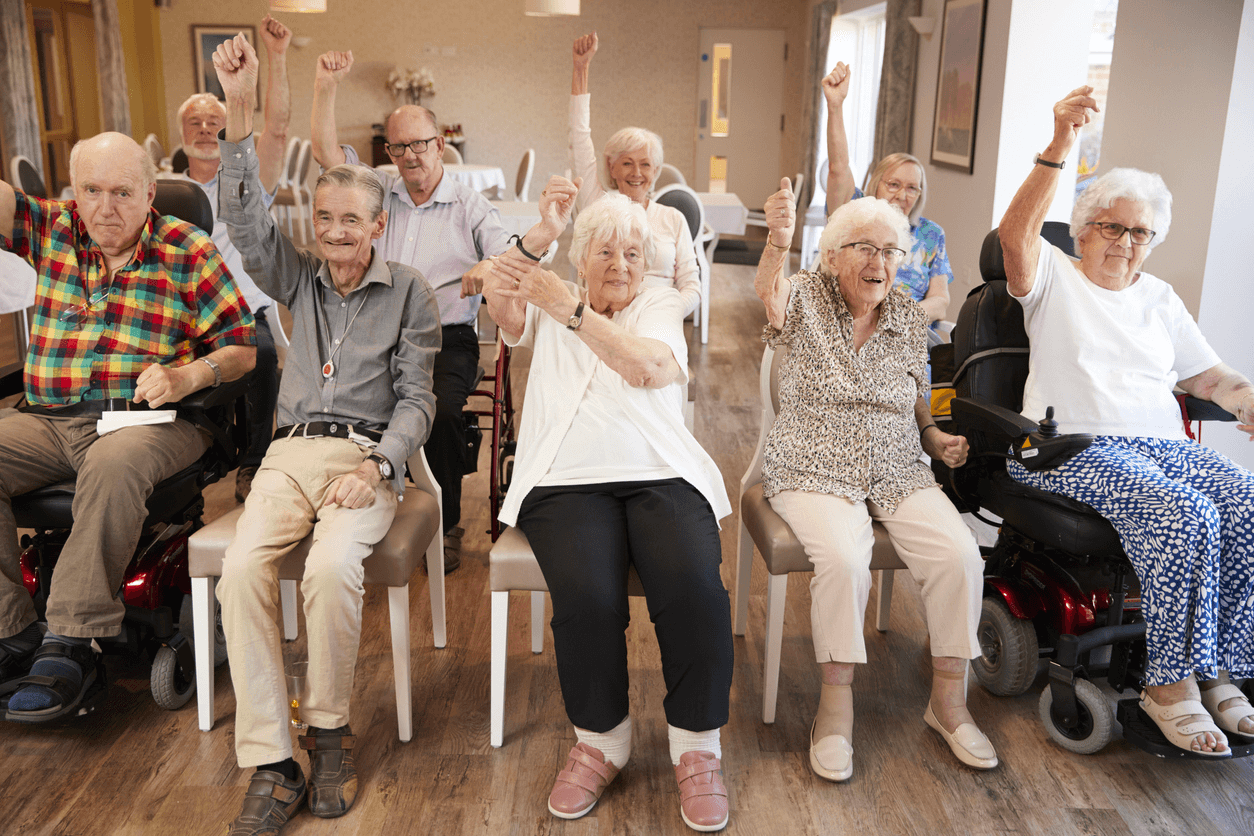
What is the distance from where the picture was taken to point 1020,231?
2.25 metres

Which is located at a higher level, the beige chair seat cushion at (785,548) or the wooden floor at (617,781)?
the beige chair seat cushion at (785,548)

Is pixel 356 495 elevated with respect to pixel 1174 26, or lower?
lower

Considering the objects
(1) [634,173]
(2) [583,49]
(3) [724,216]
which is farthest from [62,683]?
(3) [724,216]

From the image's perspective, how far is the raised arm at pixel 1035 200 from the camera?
7.03 feet

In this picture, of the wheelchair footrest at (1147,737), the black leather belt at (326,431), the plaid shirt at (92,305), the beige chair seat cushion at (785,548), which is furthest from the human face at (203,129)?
the wheelchair footrest at (1147,737)

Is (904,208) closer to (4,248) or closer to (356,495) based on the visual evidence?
(356,495)

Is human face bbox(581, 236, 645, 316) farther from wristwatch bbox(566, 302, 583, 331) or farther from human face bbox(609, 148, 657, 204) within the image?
human face bbox(609, 148, 657, 204)

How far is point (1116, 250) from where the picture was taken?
2.35 meters

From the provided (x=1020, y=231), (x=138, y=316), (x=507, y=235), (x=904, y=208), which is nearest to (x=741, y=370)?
(x=904, y=208)

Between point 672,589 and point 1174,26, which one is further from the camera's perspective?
point 1174,26

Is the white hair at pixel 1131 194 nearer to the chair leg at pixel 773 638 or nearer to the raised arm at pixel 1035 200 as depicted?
the raised arm at pixel 1035 200

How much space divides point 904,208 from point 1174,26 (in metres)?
1.37

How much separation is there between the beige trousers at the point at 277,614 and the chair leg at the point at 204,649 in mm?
177

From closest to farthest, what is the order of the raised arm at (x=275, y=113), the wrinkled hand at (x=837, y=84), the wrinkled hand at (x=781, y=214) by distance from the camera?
the wrinkled hand at (x=781, y=214) → the raised arm at (x=275, y=113) → the wrinkled hand at (x=837, y=84)
